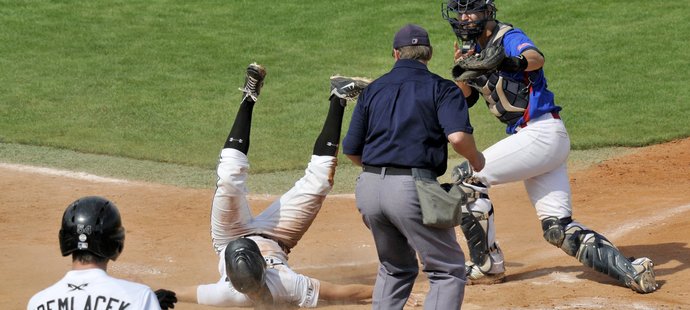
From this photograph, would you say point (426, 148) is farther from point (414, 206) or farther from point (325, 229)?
point (325, 229)

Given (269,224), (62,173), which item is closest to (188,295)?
(269,224)

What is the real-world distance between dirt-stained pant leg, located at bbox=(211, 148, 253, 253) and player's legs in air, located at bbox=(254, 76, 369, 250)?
Result: 0.16 meters

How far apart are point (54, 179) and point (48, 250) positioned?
7.06ft

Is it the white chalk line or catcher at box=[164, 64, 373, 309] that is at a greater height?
catcher at box=[164, 64, 373, 309]

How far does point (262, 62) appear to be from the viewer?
13773 millimetres

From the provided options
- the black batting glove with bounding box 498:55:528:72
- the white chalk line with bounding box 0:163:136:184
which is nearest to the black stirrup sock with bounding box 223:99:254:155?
the black batting glove with bounding box 498:55:528:72

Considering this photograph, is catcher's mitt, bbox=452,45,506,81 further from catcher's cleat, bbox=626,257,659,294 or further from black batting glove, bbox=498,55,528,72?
catcher's cleat, bbox=626,257,659,294

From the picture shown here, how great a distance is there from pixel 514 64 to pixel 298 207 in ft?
5.00

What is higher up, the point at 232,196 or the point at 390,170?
the point at 390,170

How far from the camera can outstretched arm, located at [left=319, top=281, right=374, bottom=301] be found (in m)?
5.84

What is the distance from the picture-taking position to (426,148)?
5.04 metres

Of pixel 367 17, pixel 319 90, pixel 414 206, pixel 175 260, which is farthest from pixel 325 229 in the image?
pixel 367 17

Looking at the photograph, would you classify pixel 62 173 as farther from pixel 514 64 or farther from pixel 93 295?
pixel 93 295

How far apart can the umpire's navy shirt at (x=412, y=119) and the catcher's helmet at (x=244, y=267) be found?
72 centimetres
